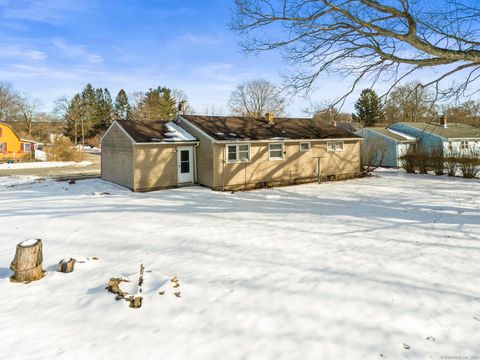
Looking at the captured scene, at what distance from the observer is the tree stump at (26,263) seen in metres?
6.07

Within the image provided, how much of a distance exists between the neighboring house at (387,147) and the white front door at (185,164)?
1745 cm

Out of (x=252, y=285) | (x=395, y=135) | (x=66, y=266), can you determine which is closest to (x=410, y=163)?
(x=395, y=135)

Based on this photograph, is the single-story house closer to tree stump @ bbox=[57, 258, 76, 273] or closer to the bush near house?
the bush near house

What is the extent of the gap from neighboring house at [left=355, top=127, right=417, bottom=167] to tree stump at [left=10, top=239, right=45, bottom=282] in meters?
26.7

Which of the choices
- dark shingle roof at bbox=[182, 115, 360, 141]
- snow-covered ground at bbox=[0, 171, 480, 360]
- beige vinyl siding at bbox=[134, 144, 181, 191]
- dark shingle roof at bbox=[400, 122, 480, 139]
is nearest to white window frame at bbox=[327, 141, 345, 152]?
dark shingle roof at bbox=[182, 115, 360, 141]

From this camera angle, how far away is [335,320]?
4.66m

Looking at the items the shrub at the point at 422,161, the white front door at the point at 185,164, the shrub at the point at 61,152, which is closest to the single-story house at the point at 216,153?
the white front door at the point at 185,164

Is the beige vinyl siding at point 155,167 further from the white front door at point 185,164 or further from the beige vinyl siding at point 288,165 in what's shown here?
the beige vinyl siding at point 288,165

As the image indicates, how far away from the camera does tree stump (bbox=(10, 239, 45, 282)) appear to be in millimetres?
6066

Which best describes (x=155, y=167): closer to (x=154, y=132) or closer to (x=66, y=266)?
(x=154, y=132)

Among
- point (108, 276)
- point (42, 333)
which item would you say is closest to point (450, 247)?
point (108, 276)

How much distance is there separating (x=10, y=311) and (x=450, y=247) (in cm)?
897

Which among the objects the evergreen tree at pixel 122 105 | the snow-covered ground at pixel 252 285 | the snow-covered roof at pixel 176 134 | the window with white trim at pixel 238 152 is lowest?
the snow-covered ground at pixel 252 285

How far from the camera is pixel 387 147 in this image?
29.2m
